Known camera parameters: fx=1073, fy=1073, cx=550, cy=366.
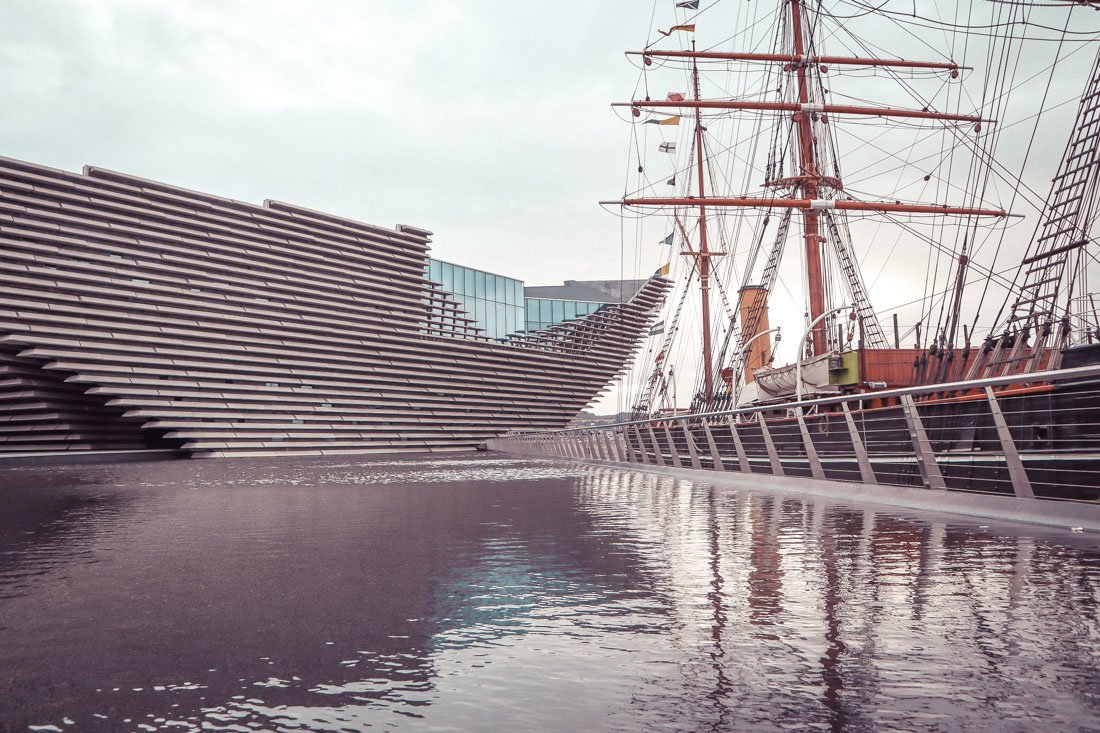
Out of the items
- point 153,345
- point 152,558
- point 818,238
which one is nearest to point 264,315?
point 153,345

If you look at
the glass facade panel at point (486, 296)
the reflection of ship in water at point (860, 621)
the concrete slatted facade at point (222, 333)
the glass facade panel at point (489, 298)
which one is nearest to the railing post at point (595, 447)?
the reflection of ship in water at point (860, 621)

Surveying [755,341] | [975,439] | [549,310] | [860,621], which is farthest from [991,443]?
[549,310]

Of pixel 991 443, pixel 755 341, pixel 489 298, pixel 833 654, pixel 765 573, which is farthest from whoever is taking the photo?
pixel 489 298

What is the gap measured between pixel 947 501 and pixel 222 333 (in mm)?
52808

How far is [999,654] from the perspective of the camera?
3.71 metres

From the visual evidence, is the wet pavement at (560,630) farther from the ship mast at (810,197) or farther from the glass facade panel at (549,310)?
the glass facade panel at (549,310)

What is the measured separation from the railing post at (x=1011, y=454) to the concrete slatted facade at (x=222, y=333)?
47.0 m

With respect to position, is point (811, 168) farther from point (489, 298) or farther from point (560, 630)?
point (489, 298)

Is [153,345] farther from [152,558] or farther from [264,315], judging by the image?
[152,558]

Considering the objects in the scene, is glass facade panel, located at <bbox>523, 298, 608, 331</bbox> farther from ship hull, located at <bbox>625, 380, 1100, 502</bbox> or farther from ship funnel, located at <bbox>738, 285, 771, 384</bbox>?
ship hull, located at <bbox>625, 380, 1100, 502</bbox>

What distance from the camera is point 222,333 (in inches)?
2295

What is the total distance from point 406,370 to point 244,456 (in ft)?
50.2

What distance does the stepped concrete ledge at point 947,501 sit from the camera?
8.03 metres

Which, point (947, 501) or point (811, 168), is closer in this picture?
point (947, 501)
